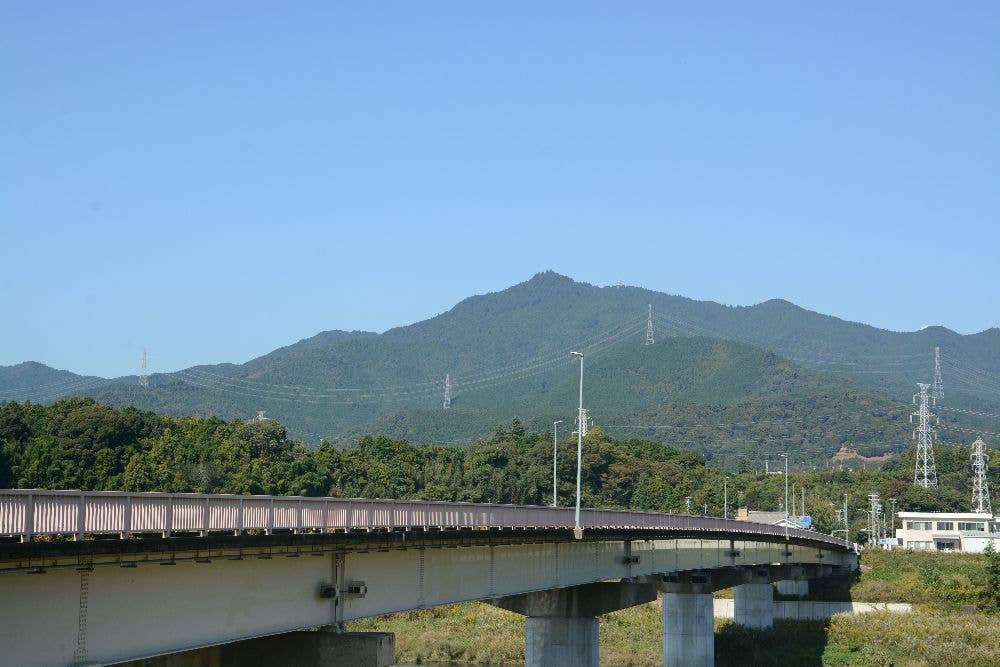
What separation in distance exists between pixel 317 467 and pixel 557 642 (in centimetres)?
8680

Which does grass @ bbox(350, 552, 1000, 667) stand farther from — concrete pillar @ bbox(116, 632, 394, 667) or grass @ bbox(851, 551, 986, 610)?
concrete pillar @ bbox(116, 632, 394, 667)

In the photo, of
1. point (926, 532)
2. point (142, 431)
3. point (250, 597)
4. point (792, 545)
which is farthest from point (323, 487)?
point (250, 597)

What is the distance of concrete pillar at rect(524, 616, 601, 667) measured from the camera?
57625mm

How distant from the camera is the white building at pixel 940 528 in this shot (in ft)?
554

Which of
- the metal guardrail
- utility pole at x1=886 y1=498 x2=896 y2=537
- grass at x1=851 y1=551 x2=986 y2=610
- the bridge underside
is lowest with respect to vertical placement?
grass at x1=851 y1=551 x2=986 y2=610

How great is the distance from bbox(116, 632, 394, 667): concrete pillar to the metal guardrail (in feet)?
9.49

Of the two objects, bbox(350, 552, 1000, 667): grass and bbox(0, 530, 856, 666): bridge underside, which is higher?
bbox(0, 530, 856, 666): bridge underside

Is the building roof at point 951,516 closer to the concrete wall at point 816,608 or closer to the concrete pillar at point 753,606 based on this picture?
the concrete wall at point 816,608

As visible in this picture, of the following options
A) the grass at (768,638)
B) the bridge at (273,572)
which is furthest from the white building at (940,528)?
the bridge at (273,572)

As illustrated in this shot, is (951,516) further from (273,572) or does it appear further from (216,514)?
(216,514)

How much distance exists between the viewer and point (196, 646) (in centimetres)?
2917

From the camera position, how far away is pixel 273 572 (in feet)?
108

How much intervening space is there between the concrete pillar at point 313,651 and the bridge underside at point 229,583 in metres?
0.64

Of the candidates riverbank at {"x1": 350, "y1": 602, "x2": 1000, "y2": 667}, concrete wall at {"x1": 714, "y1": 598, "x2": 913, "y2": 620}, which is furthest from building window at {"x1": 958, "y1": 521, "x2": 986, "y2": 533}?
riverbank at {"x1": 350, "y1": 602, "x2": 1000, "y2": 667}
